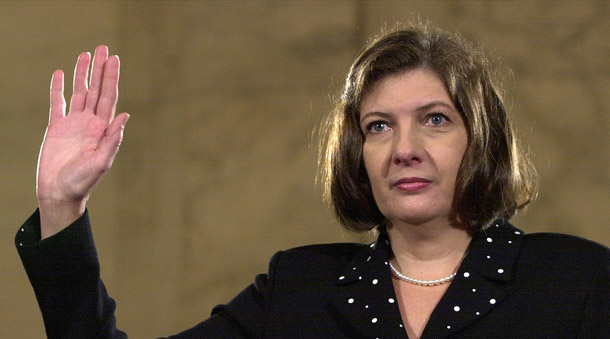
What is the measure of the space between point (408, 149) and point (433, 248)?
0.72 feet

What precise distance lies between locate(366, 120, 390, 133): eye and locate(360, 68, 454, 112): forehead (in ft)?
0.11

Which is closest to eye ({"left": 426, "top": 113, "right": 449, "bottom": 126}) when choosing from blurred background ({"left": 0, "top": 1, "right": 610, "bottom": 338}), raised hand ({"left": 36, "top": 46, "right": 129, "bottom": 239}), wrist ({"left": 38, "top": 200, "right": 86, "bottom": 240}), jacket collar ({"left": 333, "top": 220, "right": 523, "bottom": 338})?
jacket collar ({"left": 333, "top": 220, "right": 523, "bottom": 338})

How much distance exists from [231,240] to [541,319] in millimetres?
2024

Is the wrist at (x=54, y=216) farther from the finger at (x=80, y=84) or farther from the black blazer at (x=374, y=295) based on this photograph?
the finger at (x=80, y=84)

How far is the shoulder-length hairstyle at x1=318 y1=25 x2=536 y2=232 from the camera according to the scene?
168cm

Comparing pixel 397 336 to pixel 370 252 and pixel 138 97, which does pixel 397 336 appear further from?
pixel 138 97

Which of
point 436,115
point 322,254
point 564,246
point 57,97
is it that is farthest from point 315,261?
point 57,97

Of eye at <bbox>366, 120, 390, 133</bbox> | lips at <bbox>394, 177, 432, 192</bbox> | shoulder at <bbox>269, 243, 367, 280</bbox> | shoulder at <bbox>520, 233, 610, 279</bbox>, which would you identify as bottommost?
shoulder at <bbox>269, 243, 367, 280</bbox>

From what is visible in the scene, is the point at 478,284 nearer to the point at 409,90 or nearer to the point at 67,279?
the point at 409,90

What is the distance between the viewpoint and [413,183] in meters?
1.65

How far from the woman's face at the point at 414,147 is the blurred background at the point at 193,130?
1608 mm

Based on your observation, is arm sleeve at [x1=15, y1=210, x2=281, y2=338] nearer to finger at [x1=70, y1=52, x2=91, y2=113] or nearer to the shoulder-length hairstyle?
finger at [x1=70, y1=52, x2=91, y2=113]

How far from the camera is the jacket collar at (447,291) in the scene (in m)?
1.56

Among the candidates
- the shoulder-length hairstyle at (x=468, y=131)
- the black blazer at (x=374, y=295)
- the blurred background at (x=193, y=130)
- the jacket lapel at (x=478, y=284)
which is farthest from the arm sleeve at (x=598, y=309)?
the blurred background at (x=193, y=130)
